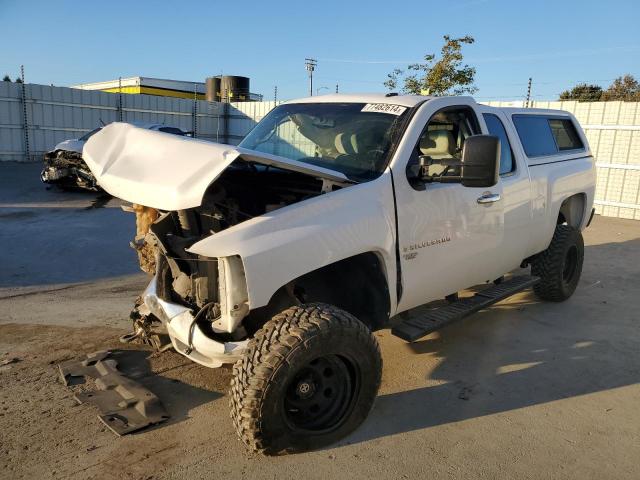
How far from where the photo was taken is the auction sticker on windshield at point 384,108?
410 cm

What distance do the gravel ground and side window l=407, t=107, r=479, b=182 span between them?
1.71 metres

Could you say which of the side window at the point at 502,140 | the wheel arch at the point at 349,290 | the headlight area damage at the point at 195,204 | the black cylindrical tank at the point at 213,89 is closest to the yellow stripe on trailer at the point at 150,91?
the black cylindrical tank at the point at 213,89

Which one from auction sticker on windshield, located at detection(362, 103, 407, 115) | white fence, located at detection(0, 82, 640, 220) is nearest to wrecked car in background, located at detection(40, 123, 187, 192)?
white fence, located at detection(0, 82, 640, 220)

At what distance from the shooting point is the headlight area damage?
9.87ft

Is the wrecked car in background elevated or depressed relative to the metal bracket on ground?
elevated

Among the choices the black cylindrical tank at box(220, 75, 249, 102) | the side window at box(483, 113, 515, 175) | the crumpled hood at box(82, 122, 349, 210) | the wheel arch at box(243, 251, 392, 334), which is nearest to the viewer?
the crumpled hood at box(82, 122, 349, 210)

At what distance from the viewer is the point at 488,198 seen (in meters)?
4.50

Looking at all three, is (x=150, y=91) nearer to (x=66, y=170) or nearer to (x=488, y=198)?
(x=66, y=170)

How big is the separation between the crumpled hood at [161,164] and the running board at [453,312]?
131 cm

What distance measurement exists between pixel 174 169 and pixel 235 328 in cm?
98

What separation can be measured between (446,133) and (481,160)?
114 cm

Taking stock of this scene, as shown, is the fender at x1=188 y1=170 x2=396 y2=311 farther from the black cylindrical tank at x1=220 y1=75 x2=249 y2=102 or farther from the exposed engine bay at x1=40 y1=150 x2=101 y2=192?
the black cylindrical tank at x1=220 y1=75 x2=249 y2=102

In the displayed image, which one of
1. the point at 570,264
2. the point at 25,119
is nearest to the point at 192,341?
the point at 570,264

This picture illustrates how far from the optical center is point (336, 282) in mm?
3811
